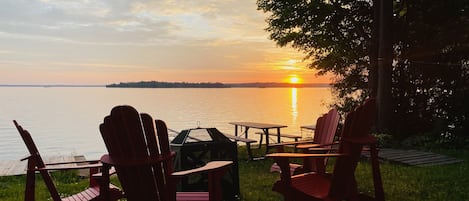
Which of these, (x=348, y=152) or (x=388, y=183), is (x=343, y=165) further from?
(x=388, y=183)

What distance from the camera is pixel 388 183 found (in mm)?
6207

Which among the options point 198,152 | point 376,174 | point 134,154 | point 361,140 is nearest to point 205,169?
point 134,154

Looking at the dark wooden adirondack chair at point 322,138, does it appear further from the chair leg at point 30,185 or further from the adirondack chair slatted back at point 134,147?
the chair leg at point 30,185

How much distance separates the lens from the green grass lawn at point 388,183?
5562 mm

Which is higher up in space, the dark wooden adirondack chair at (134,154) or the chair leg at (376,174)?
the dark wooden adirondack chair at (134,154)

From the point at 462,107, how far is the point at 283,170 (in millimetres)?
9577

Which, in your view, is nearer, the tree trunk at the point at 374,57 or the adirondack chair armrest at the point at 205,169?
the adirondack chair armrest at the point at 205,169

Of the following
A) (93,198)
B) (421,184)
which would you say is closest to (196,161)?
(93,198)

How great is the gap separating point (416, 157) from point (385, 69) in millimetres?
3497

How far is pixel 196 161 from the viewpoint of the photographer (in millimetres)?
5004

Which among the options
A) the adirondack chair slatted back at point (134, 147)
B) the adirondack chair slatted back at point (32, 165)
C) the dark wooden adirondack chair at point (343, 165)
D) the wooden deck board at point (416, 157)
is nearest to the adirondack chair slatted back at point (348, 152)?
the dark wooden adirondack chair at point (343, 165)

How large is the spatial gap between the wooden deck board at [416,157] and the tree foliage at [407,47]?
2.25m

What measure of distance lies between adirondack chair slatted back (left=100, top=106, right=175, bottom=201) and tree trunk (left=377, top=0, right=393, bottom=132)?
9373 mm

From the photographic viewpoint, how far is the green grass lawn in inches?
219
